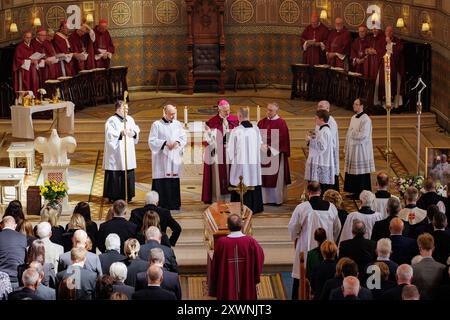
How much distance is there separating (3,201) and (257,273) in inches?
235

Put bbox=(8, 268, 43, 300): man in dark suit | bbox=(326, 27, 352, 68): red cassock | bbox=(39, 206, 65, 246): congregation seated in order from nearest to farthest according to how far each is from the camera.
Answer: bbox=(8, 268, 43, 300): man in dark suit → bbox=(39, 206, 65, 246): congregation seated → bbox=(326, 27, 352, 68): red cassock

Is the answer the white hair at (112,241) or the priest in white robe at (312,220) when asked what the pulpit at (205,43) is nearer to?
the priest in white robe at (312,220)

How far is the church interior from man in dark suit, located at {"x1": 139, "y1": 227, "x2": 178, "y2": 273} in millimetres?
3581

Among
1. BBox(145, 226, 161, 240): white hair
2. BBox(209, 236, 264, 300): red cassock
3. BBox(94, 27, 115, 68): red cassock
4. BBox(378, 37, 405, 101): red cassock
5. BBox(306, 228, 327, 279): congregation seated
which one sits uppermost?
BBox(94, 27, 115, 68): red cassock

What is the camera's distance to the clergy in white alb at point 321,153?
56.8 feet

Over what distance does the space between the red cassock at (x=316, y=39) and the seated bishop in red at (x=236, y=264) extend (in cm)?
1209

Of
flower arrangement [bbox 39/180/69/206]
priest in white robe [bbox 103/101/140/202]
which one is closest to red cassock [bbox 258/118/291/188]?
priest in white robe [bbox 103/101/140/202]

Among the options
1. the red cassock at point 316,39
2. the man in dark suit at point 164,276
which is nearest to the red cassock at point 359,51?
the red cassock at point 316,39

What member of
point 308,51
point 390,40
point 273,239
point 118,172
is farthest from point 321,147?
point 308,51

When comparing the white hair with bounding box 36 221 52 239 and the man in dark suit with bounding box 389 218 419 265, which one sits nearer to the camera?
the man in dark suit with bounding box 389 218 419 265

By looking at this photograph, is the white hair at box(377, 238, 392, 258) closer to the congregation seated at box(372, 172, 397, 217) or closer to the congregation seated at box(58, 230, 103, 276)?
the congregation seated at box(372, 172, 397, 217)

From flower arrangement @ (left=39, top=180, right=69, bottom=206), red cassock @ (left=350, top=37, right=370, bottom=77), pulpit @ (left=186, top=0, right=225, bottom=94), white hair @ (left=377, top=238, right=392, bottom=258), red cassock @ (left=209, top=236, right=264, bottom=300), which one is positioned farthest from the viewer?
pulpit @ (left=186, top=0, right=225, bottom=94)

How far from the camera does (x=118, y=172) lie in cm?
1811

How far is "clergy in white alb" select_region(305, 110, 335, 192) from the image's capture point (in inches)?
682
